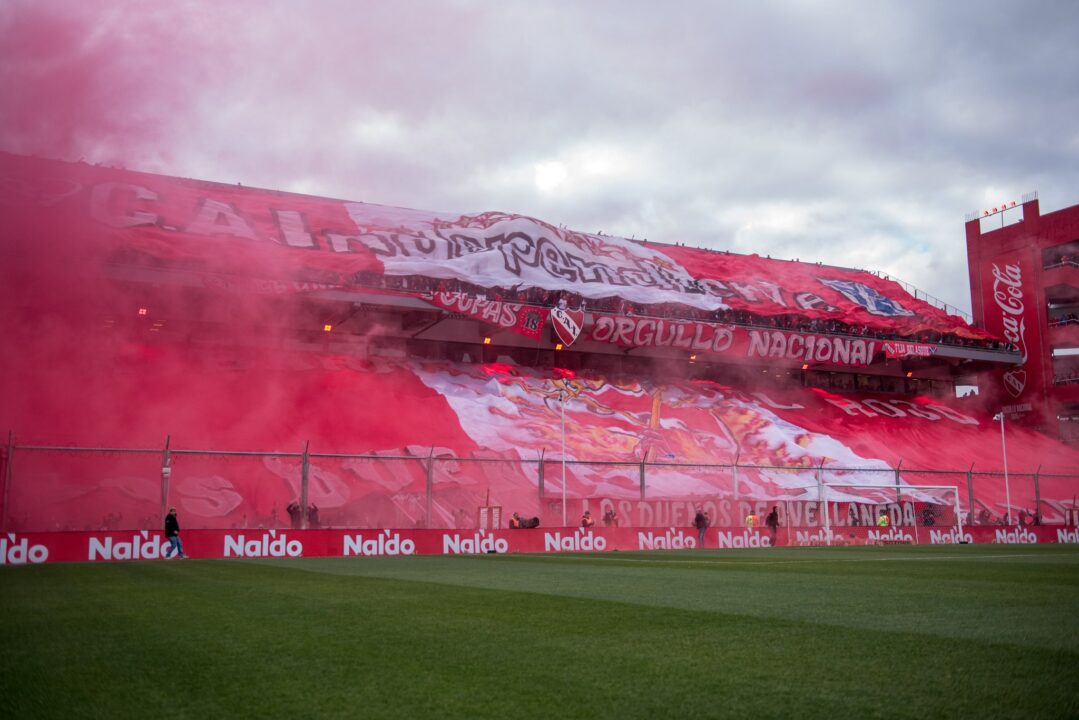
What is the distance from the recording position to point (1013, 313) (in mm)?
57562

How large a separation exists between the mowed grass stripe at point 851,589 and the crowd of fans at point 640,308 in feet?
81.8

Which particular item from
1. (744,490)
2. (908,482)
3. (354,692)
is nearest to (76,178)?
(354,692)

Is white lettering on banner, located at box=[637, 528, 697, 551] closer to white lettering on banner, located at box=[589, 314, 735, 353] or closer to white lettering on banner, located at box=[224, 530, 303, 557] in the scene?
white lettering on banner, located at box=[224, 530, 303, 557]

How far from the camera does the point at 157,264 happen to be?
3353cm

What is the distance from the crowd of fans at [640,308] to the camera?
40.2 meters

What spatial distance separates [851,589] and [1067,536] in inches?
1083

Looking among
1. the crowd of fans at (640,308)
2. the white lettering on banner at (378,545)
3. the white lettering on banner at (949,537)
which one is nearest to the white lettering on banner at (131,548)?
the white lettering on banner at (378,545)

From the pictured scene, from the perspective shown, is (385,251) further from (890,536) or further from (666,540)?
(890,536)

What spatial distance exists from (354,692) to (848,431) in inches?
1741

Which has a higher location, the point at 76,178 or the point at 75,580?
the point at 76,178

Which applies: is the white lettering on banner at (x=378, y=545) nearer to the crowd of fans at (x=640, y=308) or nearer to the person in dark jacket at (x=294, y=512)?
the person in dark jacket at (x=294, y=512)

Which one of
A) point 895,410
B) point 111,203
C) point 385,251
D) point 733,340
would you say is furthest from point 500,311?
point 895,410

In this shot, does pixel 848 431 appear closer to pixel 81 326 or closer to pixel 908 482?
pixel 908 482

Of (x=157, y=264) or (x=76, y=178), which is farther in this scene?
(x=157, y=264)
